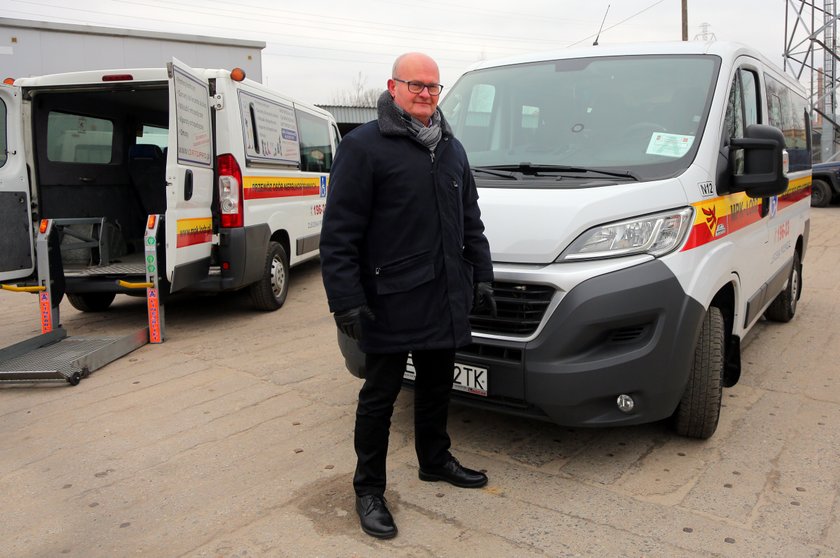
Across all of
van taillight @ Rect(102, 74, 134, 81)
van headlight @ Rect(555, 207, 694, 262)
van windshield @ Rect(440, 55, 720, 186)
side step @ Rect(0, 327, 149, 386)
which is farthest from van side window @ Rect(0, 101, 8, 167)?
van headlight @ Rect(555, 207, 694, 262)

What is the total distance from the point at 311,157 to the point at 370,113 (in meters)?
18.3

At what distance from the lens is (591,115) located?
150 inches

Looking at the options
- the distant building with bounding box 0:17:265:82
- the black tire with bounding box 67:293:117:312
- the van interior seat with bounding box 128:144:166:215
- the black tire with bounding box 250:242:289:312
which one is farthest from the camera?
the distant building with bounding box 0:17:265:82

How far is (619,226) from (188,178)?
12.4 ft

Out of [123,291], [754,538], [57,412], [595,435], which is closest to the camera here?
[754,538]

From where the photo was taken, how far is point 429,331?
273 centimetres

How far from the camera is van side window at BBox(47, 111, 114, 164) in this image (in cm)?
674

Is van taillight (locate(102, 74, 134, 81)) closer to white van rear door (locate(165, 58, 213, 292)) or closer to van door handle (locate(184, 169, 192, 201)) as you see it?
white van rear door (locate(165, 58, 213, 292))

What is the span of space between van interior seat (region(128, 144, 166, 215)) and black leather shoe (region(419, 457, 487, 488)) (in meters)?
5.59

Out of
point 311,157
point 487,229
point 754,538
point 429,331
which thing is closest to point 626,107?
point 487,229

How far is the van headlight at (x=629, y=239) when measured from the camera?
3.06 m

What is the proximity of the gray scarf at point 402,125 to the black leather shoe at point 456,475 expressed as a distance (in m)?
1.45

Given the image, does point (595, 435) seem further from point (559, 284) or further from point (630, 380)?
point (559, 284)

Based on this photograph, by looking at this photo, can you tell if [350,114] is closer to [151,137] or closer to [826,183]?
[826,183]
